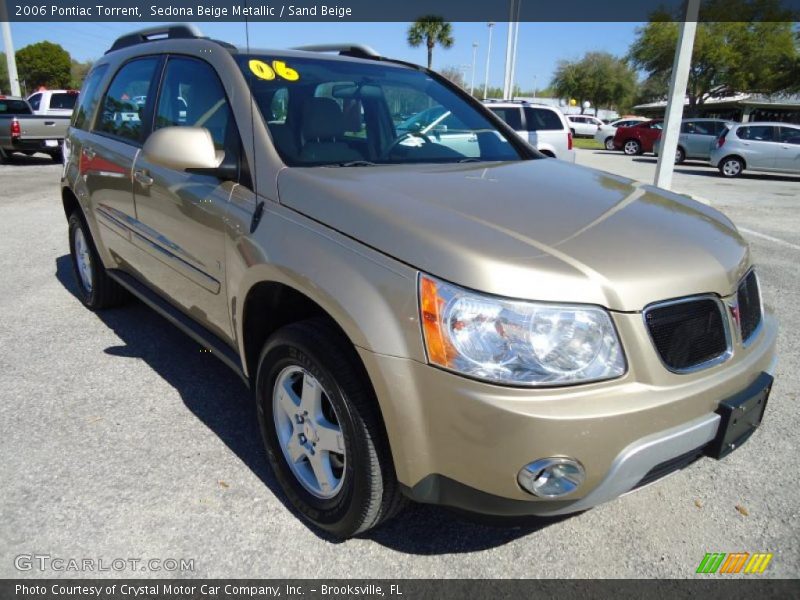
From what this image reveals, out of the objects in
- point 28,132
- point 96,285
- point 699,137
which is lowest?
point 96,285

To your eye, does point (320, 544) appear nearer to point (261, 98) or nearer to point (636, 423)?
point (636, 423)

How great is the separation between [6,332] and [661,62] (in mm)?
44115

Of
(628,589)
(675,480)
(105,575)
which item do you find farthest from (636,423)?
(105,575)

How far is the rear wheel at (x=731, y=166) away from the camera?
17625mm

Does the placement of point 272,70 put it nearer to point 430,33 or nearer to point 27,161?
point 27,161

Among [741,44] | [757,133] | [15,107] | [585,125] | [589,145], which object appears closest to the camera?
[15,107]

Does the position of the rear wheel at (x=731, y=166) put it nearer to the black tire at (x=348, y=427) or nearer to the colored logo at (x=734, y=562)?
the colored logo at (x=734, y=562)

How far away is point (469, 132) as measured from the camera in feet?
10.8

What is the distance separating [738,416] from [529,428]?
0.80 metres

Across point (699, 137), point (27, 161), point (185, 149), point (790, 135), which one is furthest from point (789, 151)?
point (27, 161)

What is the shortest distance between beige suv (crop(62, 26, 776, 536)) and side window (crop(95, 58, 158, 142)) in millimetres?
525

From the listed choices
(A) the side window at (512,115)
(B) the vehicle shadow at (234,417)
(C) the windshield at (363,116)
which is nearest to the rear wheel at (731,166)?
(A) the side window at (512,115)

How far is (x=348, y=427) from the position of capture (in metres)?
1.97

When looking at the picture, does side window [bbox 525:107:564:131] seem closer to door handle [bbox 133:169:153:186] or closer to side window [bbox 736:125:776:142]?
side window [bbox 736:125:776:142]
